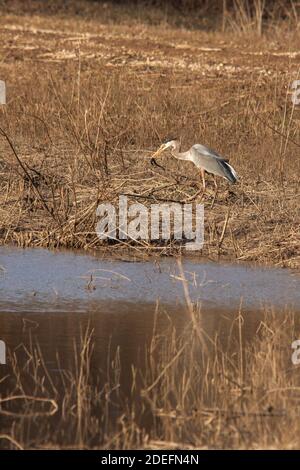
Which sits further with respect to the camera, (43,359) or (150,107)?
(150,107)

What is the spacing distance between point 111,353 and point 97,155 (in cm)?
460

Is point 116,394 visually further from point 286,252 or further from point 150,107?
point 150,107

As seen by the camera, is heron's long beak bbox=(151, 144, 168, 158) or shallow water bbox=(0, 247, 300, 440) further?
heron's long beak bbox=(151, 144, 168, 158)

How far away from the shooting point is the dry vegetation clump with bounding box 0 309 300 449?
18.0 feet

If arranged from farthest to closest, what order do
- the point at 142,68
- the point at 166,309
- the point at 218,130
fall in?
the point at 142,68
the point at 218,130
the point at 166,309

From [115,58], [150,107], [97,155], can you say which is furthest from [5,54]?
[97,155]

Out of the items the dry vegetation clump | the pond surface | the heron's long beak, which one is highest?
the heron's long beak

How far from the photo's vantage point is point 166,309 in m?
8.06

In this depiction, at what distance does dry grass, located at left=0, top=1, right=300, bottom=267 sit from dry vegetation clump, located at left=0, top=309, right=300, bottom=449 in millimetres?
2953

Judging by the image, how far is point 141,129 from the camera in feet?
42.6

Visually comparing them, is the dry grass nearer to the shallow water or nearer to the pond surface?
the pond surface

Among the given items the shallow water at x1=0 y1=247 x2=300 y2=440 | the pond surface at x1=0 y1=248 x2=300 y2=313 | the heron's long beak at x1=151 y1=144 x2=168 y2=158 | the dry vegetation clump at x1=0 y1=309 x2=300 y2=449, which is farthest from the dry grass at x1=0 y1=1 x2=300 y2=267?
the dry vegetation clump at x1=0 y1=309 x2=300 y2=449
